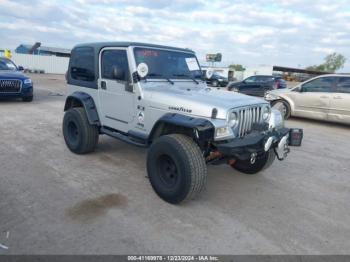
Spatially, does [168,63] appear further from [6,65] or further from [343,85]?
[6,65]

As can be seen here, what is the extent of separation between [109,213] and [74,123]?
249 centimetres

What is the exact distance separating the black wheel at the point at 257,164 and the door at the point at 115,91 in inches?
76.0

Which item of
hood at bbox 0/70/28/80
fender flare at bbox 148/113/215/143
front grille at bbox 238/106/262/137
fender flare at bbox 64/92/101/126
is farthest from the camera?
hood at bbox 0/70/28/80

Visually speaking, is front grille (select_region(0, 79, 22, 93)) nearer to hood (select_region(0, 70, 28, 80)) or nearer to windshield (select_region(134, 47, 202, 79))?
hood (select_region(0, 70, 28, 80))

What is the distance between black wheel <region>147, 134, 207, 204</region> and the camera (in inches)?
133

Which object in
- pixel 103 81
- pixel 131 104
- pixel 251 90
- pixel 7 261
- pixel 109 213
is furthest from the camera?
pixel 251 90

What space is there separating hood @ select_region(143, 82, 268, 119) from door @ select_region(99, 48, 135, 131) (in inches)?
15.2

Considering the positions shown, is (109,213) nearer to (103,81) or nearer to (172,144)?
(172,144)

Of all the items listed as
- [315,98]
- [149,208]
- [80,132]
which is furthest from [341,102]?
[149,208]

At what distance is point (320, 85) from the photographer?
32.1 feet

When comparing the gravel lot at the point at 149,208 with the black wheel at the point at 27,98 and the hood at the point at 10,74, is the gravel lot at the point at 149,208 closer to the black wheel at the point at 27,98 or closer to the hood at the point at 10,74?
the hood at the point at 10,74

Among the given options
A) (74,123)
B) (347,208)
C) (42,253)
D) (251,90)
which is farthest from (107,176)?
(251,90)

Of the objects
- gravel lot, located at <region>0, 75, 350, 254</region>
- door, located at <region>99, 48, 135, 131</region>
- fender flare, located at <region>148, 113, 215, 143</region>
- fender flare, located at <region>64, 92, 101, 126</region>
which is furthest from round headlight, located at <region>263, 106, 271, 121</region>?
fender flare, located at <region>64, 92, 101, 126</region>

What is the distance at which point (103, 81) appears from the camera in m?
4.82
